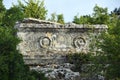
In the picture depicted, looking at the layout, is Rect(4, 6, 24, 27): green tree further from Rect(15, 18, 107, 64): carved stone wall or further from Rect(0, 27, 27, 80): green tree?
Rect(0, 27, 27, 80): green tree

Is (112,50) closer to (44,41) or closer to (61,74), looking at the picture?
(61,74)

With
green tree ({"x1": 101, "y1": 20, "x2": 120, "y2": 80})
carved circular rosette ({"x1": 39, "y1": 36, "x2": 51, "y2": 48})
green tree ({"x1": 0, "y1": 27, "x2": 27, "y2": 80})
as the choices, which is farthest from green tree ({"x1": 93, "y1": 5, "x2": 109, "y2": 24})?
green tree ({"x1": 0, "y1": 27, "x2": 27, "y2": 80})

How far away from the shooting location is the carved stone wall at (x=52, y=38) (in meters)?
22.6

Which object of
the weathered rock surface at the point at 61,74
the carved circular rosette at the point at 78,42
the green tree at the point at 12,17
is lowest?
the weathered rock surface at the point at 61,74

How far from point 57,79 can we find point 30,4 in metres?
17.8

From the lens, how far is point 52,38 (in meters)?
22.8

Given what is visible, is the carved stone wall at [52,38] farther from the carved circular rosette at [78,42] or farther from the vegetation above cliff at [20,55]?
the vegetation above cliff at [20,55]

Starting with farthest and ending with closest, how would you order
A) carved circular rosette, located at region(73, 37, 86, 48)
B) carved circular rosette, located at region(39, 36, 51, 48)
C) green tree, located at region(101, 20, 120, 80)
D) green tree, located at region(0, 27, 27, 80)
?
carved circular rosette, located at region(73, 37, 86, 48) → carved circular rosette, located at region(39, 36, 51, 48) → green tree, located at region(101, 20, 120, 80) → green tree, located at region(0, 27, 27, 80)

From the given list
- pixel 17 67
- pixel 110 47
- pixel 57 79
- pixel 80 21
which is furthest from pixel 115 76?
pixel 80 21

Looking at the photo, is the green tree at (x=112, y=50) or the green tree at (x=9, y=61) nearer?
the green tree at (x=9, y=61)

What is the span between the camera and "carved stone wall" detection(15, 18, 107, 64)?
22.6m

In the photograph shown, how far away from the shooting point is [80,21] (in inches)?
1385

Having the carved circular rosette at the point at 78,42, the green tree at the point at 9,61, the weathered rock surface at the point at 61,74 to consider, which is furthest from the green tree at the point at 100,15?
the green tree at the point at 9,61

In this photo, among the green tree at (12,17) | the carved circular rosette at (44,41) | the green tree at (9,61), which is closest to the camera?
the green tree at (9,61)
